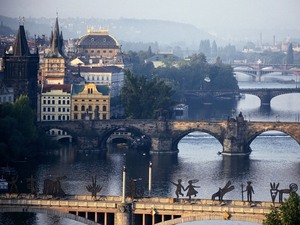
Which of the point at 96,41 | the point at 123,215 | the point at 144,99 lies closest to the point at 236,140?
the point at 144,99

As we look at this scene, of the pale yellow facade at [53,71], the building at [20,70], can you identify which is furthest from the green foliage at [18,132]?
the pale yellow facade at [53,71]

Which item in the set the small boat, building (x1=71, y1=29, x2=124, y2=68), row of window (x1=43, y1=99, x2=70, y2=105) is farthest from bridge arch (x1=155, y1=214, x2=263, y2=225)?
building (x1=71, y1=29, x2=124, y2=68)

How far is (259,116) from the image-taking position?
484ft

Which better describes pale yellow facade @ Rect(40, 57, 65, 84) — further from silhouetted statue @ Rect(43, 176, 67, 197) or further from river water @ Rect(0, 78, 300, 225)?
silhouetted statue @ Rect(43, 176, 67, 197)

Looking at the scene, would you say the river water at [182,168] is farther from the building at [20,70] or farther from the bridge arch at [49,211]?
the bridge arch at [49,211]

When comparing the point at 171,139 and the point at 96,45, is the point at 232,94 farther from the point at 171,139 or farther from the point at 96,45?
the point at 171,139

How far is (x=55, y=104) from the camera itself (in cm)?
12238

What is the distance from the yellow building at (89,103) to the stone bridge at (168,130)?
698 centimetres

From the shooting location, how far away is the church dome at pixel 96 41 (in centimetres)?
18338

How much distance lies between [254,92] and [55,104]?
174 ft

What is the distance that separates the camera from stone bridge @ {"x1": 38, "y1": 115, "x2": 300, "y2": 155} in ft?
370

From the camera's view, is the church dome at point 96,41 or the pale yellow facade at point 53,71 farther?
the church dome at point 96,41

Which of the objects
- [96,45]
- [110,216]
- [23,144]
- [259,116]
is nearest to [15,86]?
[23,144]

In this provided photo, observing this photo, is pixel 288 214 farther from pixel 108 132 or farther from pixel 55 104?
pixel 55 104
